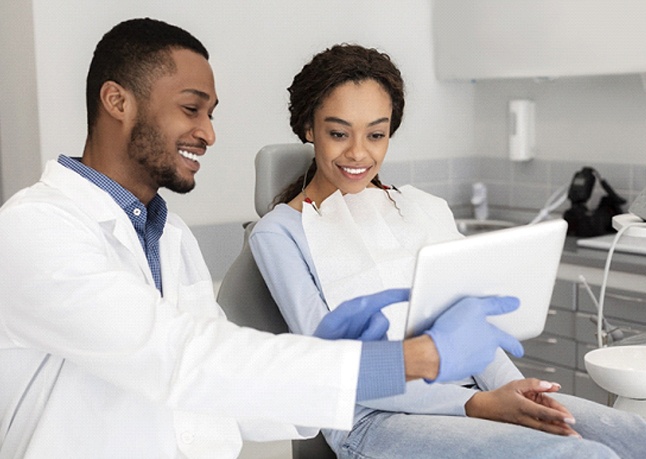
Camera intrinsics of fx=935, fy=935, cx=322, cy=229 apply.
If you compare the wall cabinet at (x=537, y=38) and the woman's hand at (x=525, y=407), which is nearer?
the woman's hand at (x=525, y=407)

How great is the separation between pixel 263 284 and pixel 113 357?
774 millimetres

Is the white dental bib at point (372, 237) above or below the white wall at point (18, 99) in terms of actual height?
below

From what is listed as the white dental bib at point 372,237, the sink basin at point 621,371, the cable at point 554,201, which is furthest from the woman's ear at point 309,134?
the cable at point 554,201

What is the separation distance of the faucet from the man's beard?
2359 mm

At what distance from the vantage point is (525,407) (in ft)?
5.89

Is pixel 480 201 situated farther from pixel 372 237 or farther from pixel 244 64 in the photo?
pixel 372 237

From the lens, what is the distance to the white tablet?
1268mm

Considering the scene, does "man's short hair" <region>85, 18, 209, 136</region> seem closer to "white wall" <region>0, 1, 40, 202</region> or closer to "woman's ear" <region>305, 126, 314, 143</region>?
"woman's ear" <region>305, 126, 314, 143</region>

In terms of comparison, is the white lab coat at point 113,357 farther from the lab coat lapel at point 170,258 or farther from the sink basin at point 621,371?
the sink basin at point 621,371

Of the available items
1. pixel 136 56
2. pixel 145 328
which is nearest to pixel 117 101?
pixel 136 56

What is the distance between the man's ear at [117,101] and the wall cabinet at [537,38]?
79.3 inches

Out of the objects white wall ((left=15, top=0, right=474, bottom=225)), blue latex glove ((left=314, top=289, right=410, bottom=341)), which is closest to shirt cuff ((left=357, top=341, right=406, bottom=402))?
blue latex glove ((left=314, top=289, right=410, bottom=341))

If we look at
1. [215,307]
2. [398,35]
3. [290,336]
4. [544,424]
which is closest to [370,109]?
[215,307]

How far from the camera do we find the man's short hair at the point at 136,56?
1.60 m
